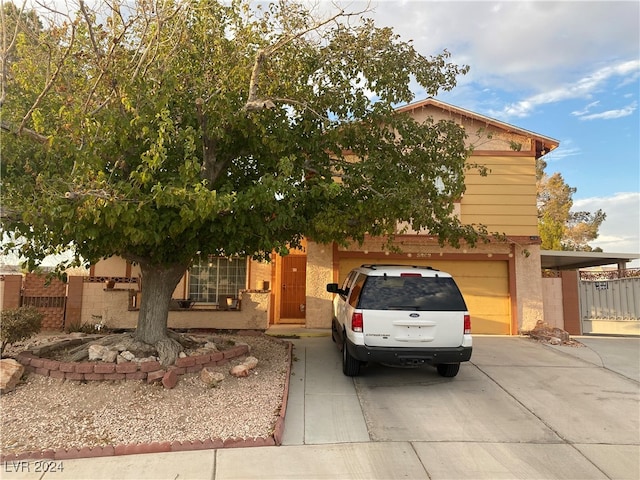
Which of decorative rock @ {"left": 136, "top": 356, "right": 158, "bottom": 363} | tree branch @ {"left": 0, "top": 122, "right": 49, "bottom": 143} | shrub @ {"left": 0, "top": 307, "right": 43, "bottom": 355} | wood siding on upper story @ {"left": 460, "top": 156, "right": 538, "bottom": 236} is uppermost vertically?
wood siding on upper story @ {"left": 460, "top": 156, "right": 538, "bottom": 236}

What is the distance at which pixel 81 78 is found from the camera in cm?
660

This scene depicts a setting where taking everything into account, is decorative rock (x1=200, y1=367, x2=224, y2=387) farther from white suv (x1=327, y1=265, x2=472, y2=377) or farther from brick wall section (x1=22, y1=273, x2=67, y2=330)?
brick wall section (x1=22, y1=273, x2=67, y2=330)

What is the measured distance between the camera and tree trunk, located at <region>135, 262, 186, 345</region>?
7320 mm

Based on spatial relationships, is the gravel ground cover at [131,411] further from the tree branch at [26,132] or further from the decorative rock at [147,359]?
the tree branch at [26,132]

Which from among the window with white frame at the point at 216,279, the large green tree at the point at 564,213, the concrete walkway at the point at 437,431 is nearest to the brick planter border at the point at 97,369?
the concrete walkway at the point at 437,431

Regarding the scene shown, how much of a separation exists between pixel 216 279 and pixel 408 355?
7.67 meters

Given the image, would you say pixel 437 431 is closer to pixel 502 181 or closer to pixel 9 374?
pixel 9 374

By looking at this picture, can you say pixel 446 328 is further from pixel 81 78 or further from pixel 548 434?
pixel 81 78

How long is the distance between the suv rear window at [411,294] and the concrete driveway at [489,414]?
1.31 meters

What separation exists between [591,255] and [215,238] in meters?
11.9

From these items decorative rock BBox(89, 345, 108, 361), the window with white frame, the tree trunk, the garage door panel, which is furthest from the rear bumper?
the window with white frame

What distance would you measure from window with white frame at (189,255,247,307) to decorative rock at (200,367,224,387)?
20.5 ft

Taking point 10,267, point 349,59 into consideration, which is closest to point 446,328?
point 349,59

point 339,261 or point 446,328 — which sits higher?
point 339,261
